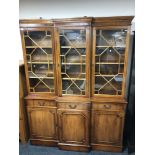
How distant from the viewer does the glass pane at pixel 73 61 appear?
2027 mm

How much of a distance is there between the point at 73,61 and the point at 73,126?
3.13 ft

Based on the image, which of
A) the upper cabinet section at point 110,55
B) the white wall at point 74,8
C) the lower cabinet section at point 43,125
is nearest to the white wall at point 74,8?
the white wall at point 74,8

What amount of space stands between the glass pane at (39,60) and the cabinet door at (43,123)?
322 millimetres

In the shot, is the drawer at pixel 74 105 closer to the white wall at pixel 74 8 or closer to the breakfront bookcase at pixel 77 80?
the breakfront bookcase at pixel 77 80

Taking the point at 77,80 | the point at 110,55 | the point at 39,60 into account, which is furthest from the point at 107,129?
the point at 39,60

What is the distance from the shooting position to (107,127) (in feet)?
7.25

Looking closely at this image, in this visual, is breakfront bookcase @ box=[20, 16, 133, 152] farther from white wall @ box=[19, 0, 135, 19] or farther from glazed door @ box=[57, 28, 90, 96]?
white wall @ box=[19, 0, 135, 19]

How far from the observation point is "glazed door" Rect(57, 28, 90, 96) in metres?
2.00

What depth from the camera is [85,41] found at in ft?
6.56

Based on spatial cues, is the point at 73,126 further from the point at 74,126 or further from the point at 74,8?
the point at 74,8

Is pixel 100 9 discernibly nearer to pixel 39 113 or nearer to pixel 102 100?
pixel 102 100

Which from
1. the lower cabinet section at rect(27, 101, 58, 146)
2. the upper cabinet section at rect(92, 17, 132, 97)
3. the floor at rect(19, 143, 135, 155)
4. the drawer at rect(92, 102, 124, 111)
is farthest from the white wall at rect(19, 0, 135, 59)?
the floor at rect(19, 143, 135, 155)
